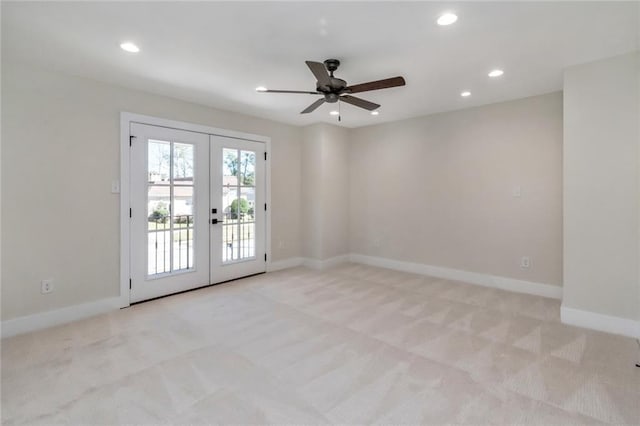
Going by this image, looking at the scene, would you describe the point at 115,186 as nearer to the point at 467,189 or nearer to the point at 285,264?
the point at 285,264

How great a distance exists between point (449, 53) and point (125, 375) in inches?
143

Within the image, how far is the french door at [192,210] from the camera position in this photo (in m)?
3.71

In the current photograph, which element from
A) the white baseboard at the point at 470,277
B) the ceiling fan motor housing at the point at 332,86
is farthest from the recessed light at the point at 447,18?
the white baseboard at the point at 470,277

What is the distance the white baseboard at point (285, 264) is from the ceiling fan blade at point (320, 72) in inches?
129

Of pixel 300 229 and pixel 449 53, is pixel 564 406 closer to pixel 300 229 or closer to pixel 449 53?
pixel 449 53

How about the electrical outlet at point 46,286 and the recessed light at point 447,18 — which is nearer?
the recessed light at point 447,18

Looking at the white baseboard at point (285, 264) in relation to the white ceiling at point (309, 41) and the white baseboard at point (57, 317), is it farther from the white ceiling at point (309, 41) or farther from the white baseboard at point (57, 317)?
the white ceiling at point (309, 41)

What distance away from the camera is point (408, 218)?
17.1 ft

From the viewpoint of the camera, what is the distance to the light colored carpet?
1.85 metres

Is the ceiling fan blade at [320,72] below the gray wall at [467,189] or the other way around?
the other way around

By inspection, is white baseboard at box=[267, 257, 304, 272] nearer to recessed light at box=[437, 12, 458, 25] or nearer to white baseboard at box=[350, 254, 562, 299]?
white baseboard at box=[350, 254, 562, 299]

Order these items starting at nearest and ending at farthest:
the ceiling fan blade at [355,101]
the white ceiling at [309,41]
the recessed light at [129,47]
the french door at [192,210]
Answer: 1. the white ceiling at [309,41]
2. the recessed light at [129,47]
3. the ceiling fan blade at [355,101]
4. the french door at [192,210]

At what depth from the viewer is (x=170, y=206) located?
3.95 meters

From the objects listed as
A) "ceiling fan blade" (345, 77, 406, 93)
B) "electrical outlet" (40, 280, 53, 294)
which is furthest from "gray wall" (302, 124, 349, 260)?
"electrical outlet" (40, 280, 53, 294)
